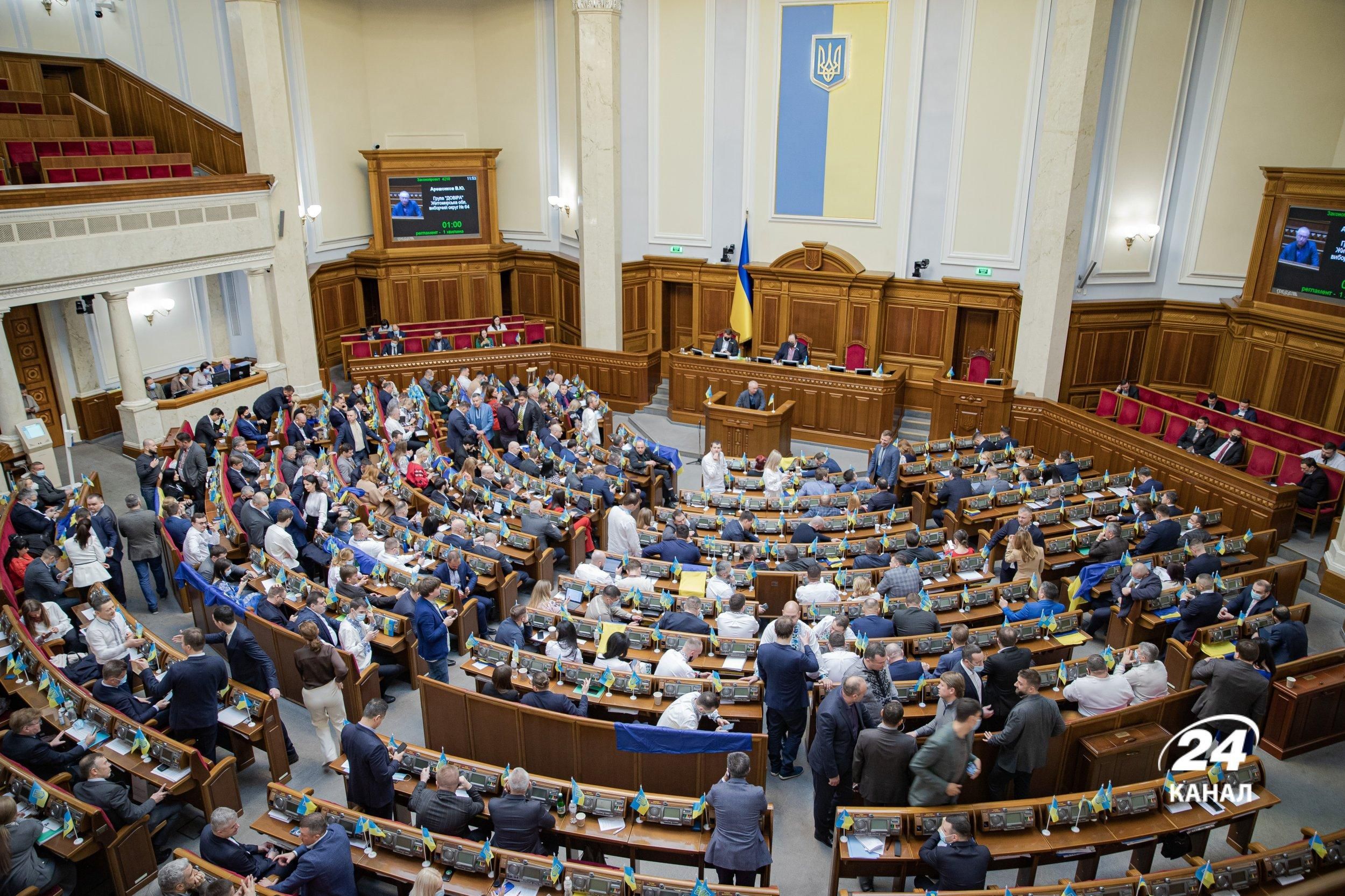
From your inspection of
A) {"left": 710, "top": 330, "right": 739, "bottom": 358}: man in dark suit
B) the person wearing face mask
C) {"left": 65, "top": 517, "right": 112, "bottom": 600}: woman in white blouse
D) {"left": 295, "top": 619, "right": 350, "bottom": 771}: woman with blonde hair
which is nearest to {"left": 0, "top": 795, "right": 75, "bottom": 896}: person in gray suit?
{"left": 295, "top": 619, "right": 350, "bottom": 771}: woman with blonde hair

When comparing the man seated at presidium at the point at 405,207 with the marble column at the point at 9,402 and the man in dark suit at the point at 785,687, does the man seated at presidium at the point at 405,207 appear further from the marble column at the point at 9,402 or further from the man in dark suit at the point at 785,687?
the man in dark suit at the point at 785,687

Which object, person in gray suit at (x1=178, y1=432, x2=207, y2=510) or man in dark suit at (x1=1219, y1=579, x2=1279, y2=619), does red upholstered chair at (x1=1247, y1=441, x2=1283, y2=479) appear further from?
person in gray suit at (x1=178, y1=432, x2=207, y2=510)

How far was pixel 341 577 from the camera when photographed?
8.40 meters

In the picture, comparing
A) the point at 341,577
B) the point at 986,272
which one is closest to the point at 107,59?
the point at 341,577

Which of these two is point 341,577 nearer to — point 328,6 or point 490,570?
point 490,570

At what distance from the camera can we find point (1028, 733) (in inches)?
235

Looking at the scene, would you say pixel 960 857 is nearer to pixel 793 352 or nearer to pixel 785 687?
pixel 785 687

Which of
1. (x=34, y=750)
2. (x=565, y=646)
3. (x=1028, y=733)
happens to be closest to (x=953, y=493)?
(x=1028, y=733)

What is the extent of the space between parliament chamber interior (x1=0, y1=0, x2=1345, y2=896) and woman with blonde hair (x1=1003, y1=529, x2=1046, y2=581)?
7cm

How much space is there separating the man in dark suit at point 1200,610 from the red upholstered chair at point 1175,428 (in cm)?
603

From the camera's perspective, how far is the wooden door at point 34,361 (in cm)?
1405

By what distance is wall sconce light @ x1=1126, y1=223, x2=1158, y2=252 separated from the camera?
52.1 feet

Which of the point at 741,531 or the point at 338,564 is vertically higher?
the point at 338,564

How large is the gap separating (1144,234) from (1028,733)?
42.7 ft
